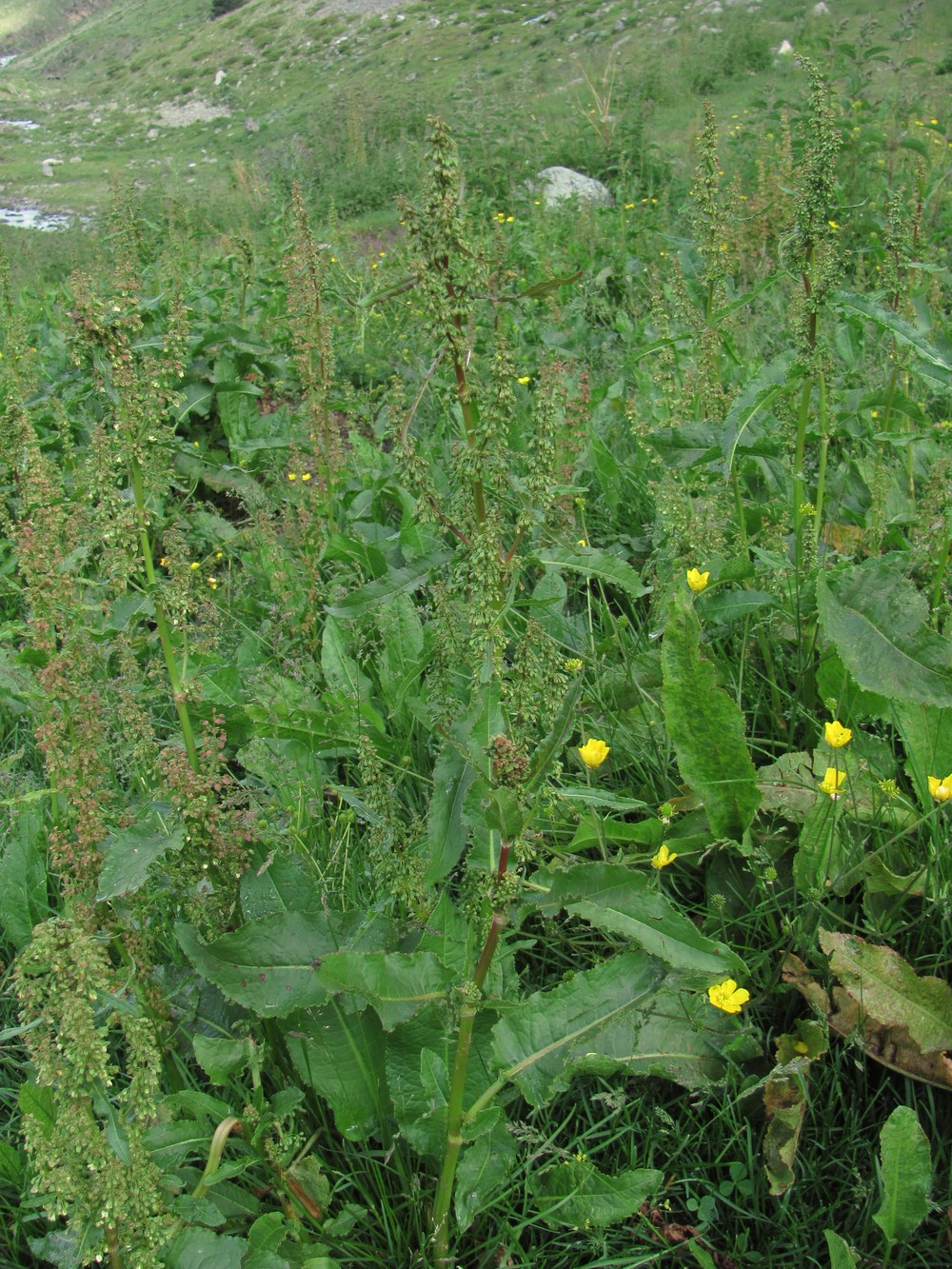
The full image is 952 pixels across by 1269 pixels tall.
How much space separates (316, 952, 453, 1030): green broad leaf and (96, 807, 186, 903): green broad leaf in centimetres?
40

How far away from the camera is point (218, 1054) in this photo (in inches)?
64.9

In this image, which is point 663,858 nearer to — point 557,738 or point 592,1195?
point 592,1195

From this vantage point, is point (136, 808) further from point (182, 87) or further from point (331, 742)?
point (182, 87)

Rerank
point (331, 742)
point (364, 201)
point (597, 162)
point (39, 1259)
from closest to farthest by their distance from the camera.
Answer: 1. point (39, 1259)
2. point (331, 742)
3. point (597, 162)
4. point (364, 201)

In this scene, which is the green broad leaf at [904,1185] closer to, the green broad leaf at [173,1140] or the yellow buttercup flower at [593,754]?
the yellow buttercup flower at [593,754]

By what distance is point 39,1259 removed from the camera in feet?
5.45

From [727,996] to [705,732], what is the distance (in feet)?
1.85

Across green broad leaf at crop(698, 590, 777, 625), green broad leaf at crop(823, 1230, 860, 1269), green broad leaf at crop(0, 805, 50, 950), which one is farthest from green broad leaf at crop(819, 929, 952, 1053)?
green broad leaf at crop(0, 805, 50, 950)

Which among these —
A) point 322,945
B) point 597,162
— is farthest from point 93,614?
point 597,162

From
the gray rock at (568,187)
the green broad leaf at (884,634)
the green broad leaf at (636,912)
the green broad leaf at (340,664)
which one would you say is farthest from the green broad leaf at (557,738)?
the gray rock at (568,187)

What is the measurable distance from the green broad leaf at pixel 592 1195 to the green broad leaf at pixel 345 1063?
0.33 m

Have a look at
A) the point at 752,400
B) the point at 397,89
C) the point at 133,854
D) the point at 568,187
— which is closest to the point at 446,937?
the point at 133,854

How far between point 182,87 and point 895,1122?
38.9 metres

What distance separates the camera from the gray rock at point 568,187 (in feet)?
27.4
